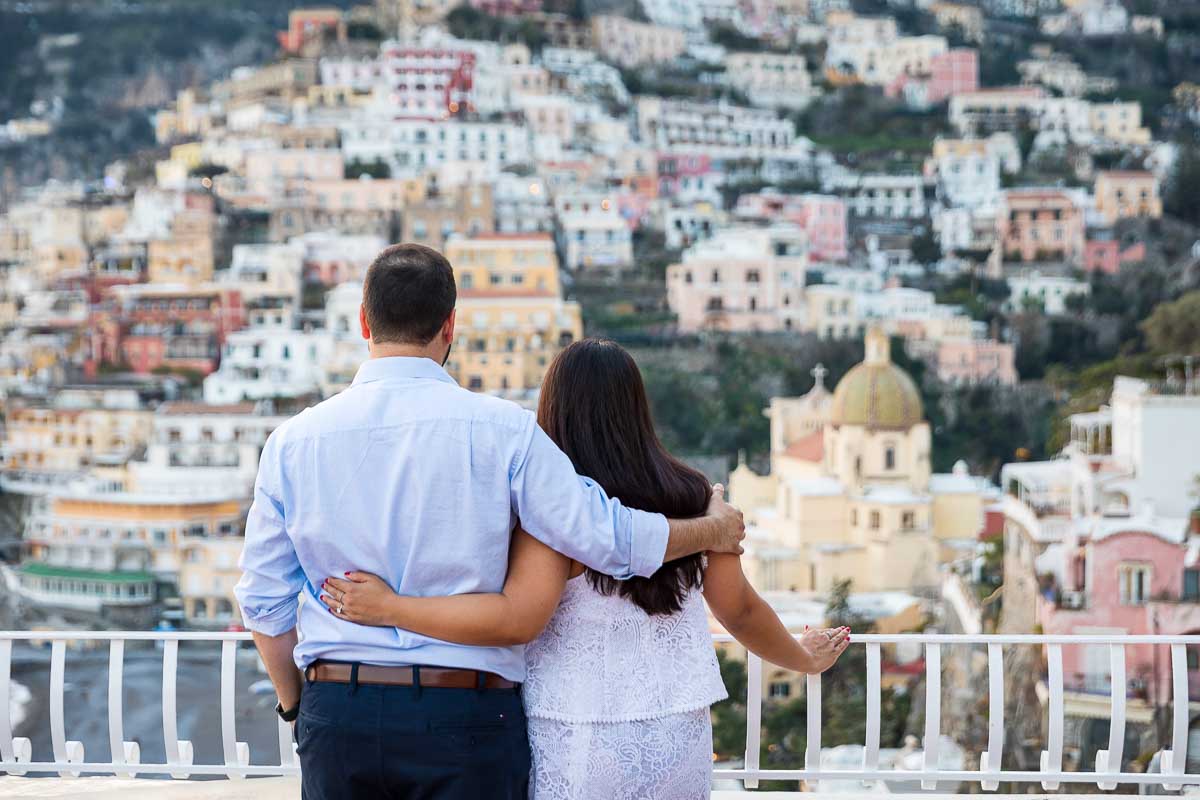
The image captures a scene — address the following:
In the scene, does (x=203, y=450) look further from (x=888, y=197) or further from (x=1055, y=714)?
(x=1055, y=714)

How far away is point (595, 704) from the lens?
2.54m

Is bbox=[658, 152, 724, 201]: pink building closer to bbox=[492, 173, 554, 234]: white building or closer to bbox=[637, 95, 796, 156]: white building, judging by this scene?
bbox=[637, 95, 796, 156]: white building

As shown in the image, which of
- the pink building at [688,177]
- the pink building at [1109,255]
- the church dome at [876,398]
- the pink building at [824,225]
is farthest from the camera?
the pink building at [688,177]

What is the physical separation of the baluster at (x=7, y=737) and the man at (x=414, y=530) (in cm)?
142

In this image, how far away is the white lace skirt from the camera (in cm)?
252

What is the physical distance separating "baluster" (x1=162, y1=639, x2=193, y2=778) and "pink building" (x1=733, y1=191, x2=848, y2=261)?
41776 mm

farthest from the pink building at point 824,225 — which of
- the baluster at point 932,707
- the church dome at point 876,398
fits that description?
the baluster at point 932,707

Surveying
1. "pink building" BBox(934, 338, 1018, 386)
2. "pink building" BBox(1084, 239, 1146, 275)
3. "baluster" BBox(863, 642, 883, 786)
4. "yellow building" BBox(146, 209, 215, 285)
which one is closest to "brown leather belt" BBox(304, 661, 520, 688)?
"baluster" BBox(863, 642, 883, 786)

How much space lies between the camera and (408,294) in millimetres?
2441

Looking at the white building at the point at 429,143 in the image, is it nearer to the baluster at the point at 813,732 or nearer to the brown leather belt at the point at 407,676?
the baluster at the point at 813,732

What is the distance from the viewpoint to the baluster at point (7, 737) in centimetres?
361

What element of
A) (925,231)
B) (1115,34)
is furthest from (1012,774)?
(1115,34)

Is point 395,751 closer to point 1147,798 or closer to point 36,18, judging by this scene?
point 1147,798

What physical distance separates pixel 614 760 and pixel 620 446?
486mm
